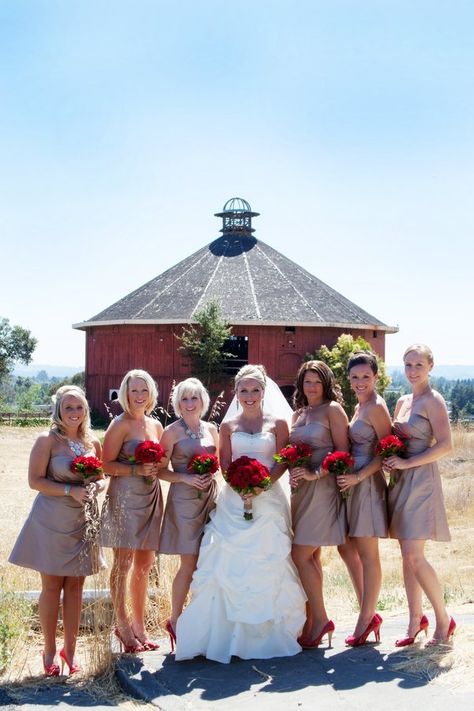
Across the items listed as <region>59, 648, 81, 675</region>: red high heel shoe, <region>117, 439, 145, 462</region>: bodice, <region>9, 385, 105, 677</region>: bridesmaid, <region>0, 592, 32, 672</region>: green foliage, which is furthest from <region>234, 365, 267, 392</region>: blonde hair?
<region>0, 592, 32, 672</region>: green foliage

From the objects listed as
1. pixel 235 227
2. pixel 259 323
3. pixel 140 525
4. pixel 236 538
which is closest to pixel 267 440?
pixel 236 538

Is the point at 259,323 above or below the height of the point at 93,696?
above

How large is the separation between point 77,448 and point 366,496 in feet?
7.57

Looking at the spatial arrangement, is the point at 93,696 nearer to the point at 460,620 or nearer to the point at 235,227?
the point at 460,620

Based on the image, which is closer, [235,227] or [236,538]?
[236,538]

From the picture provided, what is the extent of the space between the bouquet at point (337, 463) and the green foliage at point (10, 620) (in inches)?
113

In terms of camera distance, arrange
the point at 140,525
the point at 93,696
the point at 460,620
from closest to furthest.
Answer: the point at 93,696 → the point at 140,525 → the point at 460,620

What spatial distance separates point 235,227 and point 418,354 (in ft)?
150

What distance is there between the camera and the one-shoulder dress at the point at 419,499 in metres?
6.21

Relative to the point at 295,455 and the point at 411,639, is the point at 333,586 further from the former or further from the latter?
the point at 295,455

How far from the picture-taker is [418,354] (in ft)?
20.7

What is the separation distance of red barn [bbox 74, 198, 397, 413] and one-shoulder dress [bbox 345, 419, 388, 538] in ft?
112

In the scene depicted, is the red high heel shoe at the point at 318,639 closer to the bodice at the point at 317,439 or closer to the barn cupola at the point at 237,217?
the bodice at the point at 317,439

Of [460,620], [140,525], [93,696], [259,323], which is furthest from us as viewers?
[259,323]
